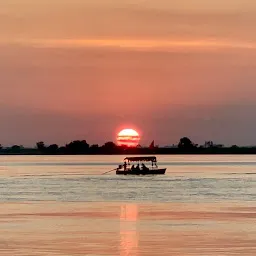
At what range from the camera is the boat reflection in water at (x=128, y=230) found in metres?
41.5

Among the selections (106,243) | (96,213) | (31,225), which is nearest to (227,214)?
(96,213)

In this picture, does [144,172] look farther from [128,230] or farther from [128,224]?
[128,230]

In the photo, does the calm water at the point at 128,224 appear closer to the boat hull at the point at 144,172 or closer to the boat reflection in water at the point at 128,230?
the boat reflection in water at the point at 128,230

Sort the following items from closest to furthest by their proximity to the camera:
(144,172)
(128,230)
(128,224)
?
(128,230) < (128,224) < (144,172)

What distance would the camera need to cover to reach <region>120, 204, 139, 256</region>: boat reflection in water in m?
41.5

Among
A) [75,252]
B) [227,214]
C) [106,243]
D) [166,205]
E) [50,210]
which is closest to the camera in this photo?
[75,252]

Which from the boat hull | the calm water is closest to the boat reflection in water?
the calm water

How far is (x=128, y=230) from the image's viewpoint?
4966cm

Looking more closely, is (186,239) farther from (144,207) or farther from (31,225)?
(144,207)

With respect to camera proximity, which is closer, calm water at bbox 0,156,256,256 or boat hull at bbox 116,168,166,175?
calm water at bbox 0,156,256,256

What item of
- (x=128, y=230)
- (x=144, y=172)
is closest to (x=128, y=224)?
(x=128, y=230)

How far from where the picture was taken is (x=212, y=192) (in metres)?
90.1

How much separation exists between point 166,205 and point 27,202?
34.5ft

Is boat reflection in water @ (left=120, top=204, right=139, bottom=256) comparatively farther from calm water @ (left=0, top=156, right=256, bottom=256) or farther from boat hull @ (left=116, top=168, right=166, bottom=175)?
boat hull @ (left=116, top=168, right=166, bottom=175)
